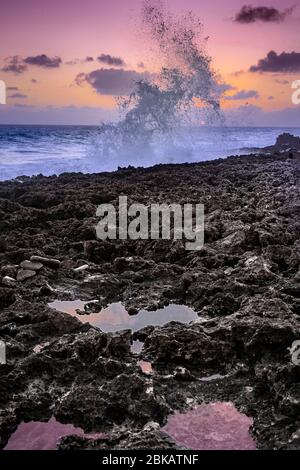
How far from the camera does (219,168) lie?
12.9 metres

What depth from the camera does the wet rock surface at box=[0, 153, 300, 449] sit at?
303 cm

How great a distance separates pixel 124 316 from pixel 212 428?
182 centimetres

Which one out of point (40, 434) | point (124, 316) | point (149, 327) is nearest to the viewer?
point (40, 434)

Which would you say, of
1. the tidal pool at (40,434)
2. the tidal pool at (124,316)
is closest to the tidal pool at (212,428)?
the tidal pool at (40,434)

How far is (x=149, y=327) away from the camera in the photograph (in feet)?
13.5

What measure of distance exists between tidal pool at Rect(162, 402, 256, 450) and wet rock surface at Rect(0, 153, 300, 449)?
0.06 m

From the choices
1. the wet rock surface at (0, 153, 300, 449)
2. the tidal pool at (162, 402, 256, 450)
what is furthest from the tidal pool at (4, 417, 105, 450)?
the tidal pool at (162, 402, 256, 450)

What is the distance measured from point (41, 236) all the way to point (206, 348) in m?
3.68

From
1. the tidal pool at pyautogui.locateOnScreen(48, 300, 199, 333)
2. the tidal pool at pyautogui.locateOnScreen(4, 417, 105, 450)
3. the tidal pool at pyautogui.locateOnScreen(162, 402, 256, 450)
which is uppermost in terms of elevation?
the tidal pool at pyautogui.locateOnScreen(48, 300, 199, 333)

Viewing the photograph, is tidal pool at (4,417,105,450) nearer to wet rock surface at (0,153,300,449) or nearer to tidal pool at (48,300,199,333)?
wet rock surface at (0,153,300,449)

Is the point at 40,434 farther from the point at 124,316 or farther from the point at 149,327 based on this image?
the point at 124,316

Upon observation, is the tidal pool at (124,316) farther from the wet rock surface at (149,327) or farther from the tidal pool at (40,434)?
the tidal pool at (40,434)

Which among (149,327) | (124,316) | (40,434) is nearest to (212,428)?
(40,434)
